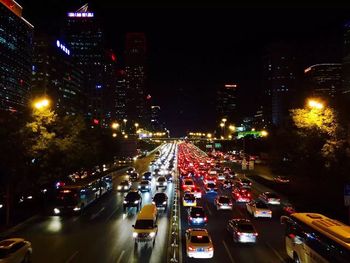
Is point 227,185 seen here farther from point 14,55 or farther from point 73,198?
point 14,55

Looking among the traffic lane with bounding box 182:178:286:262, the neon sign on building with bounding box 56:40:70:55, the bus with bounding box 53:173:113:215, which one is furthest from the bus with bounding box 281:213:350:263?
the neon sign on building with bounding box 56:40:70:55

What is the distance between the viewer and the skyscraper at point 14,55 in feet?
452

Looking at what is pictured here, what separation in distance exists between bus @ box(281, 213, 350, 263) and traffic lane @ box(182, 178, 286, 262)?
206 centimetres

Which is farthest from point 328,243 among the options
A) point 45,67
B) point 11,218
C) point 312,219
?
point 45,67

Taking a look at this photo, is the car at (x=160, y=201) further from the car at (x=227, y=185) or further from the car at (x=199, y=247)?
the car at (x=227, y=185)

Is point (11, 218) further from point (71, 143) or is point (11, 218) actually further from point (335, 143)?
point (335, 143)


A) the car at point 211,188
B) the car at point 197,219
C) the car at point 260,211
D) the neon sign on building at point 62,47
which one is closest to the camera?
the car at point 197,219

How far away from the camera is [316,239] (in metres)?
17.8

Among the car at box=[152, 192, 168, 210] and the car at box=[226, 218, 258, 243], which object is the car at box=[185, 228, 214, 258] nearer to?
the car at box=[226, 218, 258, 243]

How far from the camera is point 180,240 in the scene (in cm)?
2661

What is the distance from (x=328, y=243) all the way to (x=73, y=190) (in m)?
24.9

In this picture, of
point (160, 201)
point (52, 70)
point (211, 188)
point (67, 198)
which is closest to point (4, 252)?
point (67, 198)

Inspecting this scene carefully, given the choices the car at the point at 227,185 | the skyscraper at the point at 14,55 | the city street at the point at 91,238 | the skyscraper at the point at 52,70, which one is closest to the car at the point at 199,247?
the city street at the point at 91,238

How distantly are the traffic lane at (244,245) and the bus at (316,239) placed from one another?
206 cm
